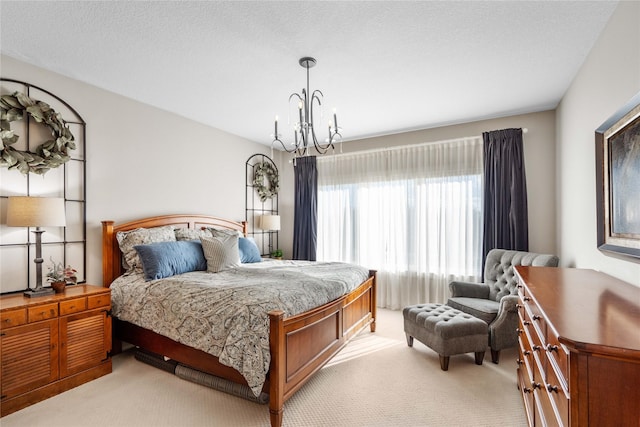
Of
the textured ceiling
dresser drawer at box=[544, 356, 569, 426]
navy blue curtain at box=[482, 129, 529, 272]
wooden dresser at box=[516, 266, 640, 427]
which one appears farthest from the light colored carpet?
the textured ceiling

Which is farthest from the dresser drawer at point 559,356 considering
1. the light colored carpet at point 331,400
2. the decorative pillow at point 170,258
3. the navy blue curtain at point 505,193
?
the decorative pillow at point 170,258

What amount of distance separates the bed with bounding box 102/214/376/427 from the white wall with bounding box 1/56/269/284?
0.46ft

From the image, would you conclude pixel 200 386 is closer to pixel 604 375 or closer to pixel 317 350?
pixel 317 350

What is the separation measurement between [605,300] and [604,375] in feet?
2.25

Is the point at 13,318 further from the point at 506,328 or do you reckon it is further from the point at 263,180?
the point at 506,328

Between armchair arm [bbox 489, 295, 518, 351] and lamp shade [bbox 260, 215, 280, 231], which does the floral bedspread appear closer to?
armchair arm [bbox 489, 295, 518, 351]

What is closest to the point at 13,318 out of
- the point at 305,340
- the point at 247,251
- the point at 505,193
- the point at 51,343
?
the point at 51,343

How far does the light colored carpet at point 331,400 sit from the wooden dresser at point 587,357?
798mm

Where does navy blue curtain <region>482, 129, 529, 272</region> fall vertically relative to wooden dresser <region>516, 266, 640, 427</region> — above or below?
above

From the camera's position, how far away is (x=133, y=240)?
10.7 ft

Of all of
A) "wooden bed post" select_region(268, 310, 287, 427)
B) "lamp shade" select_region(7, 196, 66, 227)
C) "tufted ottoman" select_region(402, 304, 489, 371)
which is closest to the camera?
"wooden bed post" select_region(268, 310, 287, 427)

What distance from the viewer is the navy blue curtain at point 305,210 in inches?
216

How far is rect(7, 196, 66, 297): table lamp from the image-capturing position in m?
2.44

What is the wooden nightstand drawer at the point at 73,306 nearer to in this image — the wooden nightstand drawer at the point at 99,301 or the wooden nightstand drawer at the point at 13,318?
the wooden nightstand drawer at the point at 99,301
